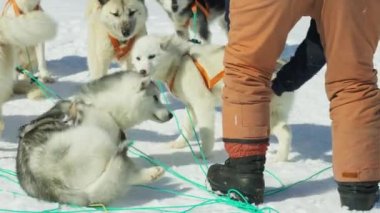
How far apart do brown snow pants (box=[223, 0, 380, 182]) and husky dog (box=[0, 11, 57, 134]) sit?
126cm

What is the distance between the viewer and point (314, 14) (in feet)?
7.51

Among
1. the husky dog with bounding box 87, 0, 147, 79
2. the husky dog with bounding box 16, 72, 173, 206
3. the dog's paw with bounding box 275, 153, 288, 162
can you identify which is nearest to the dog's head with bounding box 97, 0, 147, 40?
the husky dog with bounding box 87, 0, 147, 79

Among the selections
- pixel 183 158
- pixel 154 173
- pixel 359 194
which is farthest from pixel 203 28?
pixel 359 194

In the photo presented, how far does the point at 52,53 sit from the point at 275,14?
154 inches

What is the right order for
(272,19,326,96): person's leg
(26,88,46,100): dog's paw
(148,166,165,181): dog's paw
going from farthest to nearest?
(26,88,46,100): dog's paw
(272,19,326,96): person's leg
(148,166,165,181): dog's paw

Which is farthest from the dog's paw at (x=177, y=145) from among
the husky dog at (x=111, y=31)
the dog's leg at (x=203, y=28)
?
the dog's leg at (x=203, y=28)

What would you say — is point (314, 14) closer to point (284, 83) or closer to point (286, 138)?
point (284, 83)

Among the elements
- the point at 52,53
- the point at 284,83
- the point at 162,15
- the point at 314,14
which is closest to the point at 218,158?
the point at 284,83

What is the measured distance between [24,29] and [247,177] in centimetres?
149

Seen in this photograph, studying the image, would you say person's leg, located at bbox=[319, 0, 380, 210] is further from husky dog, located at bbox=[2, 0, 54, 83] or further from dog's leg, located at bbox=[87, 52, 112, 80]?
husky dog, located at bbox=[2, 0, 54, 83]

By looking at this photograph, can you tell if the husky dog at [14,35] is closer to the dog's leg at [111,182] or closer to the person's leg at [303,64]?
the dog's leg at [111,182]

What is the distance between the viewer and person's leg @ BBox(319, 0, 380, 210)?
224cm

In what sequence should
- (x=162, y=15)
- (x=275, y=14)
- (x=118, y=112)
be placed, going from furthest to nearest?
(x=162, y=15) < (x=118, y=112) < (x=275, y=14)

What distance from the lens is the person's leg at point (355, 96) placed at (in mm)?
2240
